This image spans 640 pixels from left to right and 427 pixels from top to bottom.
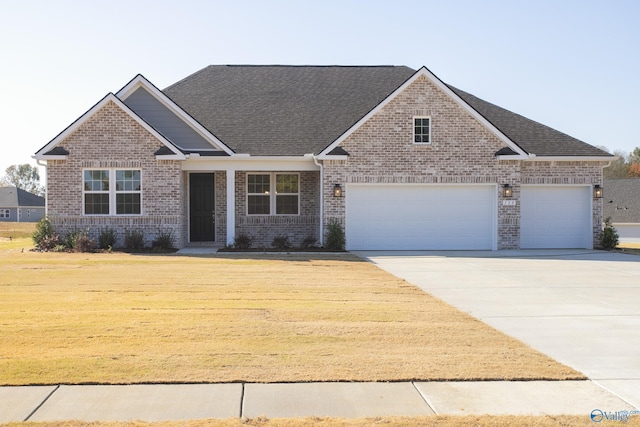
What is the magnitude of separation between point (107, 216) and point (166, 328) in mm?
13433

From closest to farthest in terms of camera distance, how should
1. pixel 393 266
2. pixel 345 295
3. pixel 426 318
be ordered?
1. pixel 426 318
2. pixel 345 295
3. pixel 393 266

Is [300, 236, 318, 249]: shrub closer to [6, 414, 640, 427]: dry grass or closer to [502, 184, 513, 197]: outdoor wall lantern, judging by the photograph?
[502, 184, 513, 197]: outdoor wall lantern

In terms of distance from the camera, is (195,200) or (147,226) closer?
(147,226)

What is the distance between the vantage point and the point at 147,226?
20.3 m

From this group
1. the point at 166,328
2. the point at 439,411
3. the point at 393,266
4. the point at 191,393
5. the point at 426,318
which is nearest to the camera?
the point at 439,411

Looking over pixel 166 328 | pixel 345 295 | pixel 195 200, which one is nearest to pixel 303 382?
pixel 166 328

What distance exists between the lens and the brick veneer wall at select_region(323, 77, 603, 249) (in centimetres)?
Result: 2066

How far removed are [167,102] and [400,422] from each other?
18246 mm

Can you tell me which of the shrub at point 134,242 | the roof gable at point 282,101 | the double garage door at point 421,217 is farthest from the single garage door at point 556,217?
the shrub at point 134,242

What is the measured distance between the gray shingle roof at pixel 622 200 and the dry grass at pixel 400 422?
1648 inches

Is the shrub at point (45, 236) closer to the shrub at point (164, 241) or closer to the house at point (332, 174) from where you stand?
the house at point (332, 174)

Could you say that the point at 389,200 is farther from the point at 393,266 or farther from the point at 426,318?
the point at 426,318

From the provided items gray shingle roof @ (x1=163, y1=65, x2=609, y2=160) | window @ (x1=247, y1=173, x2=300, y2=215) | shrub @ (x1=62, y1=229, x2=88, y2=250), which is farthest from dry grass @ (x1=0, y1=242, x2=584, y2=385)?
gray shingle roof @ (x1=163, y1=65, x2=609, y2=160)

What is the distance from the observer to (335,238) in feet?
66.2
